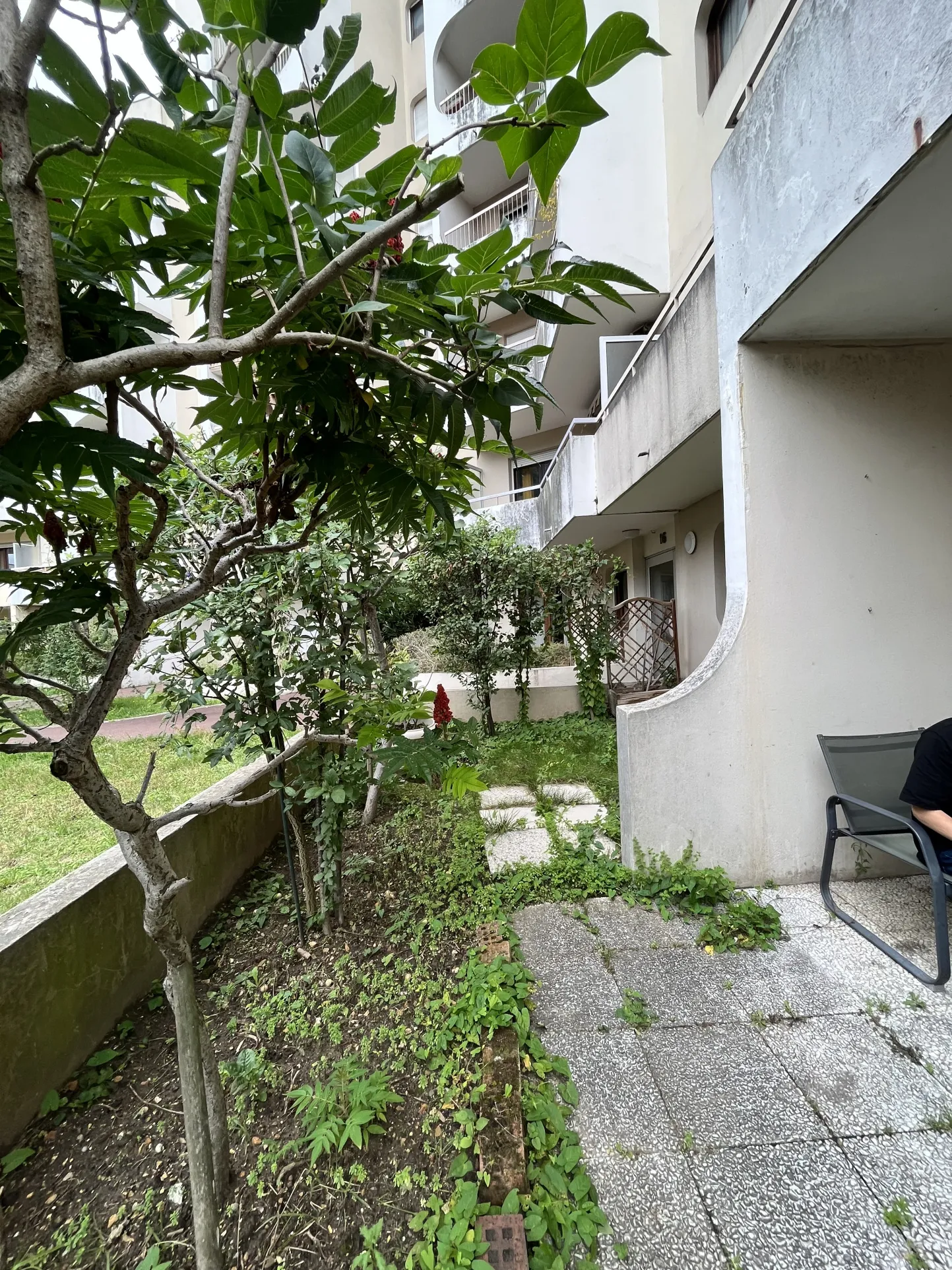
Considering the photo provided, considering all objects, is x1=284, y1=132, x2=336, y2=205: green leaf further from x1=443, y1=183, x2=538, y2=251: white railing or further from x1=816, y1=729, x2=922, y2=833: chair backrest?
x1=443, y1=183, x2=538, y2=251: white railing

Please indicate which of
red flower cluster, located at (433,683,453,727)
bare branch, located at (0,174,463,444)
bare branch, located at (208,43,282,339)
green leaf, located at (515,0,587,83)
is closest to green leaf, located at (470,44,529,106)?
green leaf, located at (515,0,587,83)

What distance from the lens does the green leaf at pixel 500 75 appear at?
68 centimetres

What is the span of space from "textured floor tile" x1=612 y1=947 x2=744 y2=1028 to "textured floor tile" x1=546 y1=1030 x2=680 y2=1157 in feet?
0.80

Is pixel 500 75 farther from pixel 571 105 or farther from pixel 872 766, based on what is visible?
pixel 872 766

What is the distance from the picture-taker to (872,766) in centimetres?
282

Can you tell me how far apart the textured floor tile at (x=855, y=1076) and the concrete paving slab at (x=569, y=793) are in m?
2.40

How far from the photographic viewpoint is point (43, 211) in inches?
27.5

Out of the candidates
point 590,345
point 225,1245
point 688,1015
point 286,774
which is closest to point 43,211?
point 225,1245

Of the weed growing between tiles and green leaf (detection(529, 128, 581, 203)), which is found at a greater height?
green leaf (detection(529, 128, 581, 203))

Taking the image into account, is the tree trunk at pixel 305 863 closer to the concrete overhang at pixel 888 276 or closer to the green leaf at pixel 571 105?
the green leaf at pixel 571 105

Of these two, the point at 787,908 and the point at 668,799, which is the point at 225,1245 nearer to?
the point at 668,799

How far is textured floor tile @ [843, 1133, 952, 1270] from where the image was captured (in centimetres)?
138

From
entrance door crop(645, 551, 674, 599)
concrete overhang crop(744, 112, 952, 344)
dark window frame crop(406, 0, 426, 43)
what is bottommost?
entrance door crop(645, 551, 674, 599)

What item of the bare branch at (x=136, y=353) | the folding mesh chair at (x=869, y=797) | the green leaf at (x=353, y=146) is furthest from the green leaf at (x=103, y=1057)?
the folding mesh chair at (x=869, y=797)
